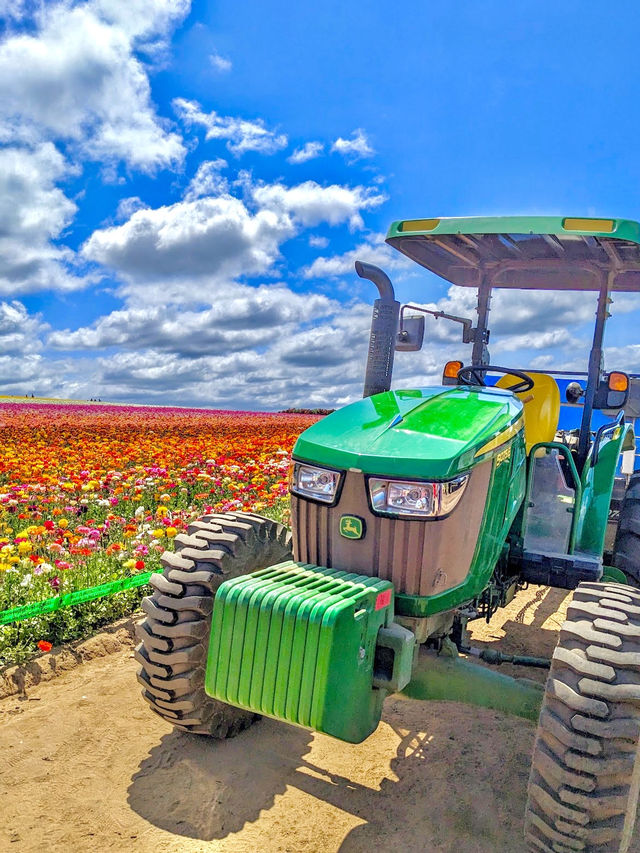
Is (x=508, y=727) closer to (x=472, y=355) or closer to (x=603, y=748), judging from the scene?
(x=603, y=748)

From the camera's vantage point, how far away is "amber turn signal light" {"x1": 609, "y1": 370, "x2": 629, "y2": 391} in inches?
192

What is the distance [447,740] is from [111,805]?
1.85m

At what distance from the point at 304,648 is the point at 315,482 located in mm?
801

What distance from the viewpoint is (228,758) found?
3.65 m

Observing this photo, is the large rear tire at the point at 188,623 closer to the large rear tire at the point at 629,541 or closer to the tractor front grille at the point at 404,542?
the tractor front grille at the point at 404,542

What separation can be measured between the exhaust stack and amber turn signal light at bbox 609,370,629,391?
1.74 m

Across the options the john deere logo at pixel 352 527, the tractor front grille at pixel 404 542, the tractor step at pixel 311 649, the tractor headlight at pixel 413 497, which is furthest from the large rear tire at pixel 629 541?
the john deere logo at pixel 352 527

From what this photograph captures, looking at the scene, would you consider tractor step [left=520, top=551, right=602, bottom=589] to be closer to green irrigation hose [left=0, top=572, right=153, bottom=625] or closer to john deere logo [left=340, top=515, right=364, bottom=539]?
john deere logo [left=340, top=515, right=364, bottom=539]

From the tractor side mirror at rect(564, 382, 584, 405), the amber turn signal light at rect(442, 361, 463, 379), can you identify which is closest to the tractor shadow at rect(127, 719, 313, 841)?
the amber turn signal light at rect(442, 361, 463, 379)

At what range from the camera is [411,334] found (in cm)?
465

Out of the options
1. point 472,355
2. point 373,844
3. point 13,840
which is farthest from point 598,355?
point 13,840

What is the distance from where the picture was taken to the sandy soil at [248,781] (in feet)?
10.2

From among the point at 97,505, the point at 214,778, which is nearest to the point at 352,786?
the point at 214,778

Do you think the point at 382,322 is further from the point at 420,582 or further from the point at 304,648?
the point at 304,648
